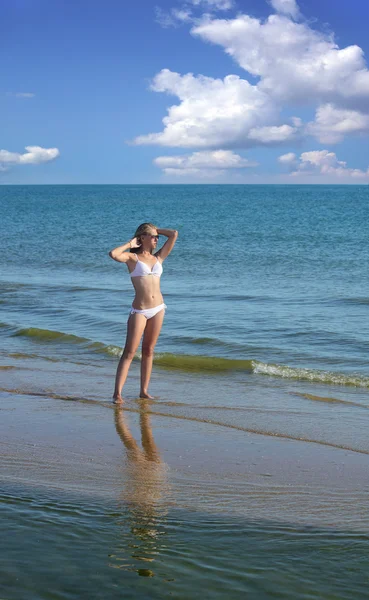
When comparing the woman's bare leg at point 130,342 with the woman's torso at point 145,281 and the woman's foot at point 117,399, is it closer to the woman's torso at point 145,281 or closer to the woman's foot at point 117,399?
the woman's foot at point 117,399

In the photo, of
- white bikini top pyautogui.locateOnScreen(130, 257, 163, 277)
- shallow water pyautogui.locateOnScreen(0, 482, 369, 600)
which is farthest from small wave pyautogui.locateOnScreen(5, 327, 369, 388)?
shallow water pyautogui.locateOnScreen(0, 482, 369, 600)

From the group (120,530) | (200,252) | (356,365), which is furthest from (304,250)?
(120,530)

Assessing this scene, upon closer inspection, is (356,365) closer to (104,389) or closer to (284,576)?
(104,389)

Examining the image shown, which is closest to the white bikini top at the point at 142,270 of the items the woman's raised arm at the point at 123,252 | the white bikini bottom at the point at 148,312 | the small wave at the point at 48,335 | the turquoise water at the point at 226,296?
the woman's raised arm at the point at 123,252

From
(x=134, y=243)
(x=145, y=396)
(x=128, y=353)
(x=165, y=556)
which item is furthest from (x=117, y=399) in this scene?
(x=165, y=556)

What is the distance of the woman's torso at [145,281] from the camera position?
7.43m

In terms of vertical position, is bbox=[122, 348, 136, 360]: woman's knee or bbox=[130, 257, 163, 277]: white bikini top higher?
bbox=[130, 257, 163, 277]: white bikini top

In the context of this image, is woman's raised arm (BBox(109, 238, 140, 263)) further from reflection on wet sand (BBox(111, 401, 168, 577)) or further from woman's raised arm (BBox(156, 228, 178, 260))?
reflection on wet sand (BBox(111, 401, 168, 577))

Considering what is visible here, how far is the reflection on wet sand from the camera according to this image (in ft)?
12.0

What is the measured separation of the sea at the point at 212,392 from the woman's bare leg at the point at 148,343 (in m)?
0.21

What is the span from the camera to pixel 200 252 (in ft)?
93.6

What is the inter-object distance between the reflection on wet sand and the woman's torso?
1517 mm

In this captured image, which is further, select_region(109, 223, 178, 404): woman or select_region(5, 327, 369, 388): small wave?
select_region(5, 327, 369, 388): small wave

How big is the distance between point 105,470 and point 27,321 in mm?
9199
